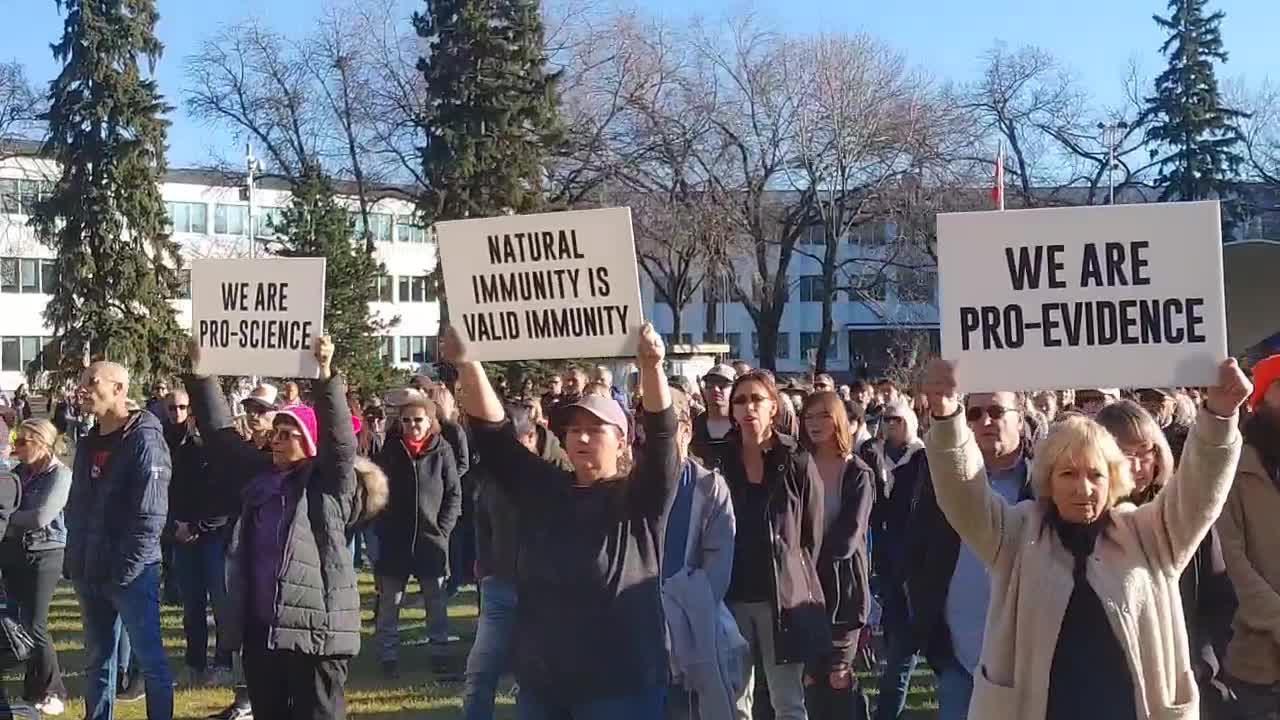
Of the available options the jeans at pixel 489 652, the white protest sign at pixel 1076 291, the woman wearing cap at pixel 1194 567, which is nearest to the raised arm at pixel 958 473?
the white protest sign at pixel 1076 291

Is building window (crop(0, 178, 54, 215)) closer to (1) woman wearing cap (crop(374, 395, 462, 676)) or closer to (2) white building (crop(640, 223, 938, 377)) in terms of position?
(2) white building (crop(640, 223, 938, 377))

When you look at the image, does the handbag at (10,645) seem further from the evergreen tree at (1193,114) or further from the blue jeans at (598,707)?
the evergreen tree at (1193,114)

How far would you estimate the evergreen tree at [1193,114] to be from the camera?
4978 centimetres

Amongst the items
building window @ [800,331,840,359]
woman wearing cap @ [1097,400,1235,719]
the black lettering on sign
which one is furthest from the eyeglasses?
building window @ [800,331,840,359]

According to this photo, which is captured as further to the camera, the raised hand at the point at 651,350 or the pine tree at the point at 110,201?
the pine tree at the point at 110,201

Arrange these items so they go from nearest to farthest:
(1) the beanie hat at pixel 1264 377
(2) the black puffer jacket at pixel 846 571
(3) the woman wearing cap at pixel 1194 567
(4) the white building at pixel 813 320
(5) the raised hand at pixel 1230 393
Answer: (5) the raised hand at pixel 1230 393 < (3) the woman wearing cap at pixel 1194 567 < (1) the beanie hat at pixel 1264 377 < (2) the black puffer jacket at pixel 846 571 < (4) the white building at pixel 813 320

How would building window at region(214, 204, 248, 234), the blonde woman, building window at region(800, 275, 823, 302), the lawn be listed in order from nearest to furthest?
the blonde woman, the lawn, building window at region(214, 204, 248, 234), building window at region(800, 275, 823, 302)

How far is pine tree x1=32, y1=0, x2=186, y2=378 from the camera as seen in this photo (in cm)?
3800

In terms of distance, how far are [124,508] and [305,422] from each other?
5.29ft

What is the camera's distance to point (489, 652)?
7.04m

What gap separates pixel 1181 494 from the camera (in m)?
3.91

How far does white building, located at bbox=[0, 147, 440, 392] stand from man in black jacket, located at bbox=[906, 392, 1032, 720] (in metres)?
50.1

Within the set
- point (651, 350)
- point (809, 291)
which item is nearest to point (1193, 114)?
point (809, 291)

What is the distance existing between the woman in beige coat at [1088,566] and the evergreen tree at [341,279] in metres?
28.8
